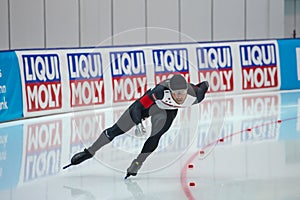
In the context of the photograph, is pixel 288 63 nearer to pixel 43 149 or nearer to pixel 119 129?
pixel 43 149

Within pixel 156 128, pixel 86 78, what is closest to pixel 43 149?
pixel 156 128

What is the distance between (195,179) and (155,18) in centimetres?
1165

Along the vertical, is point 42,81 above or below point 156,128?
above

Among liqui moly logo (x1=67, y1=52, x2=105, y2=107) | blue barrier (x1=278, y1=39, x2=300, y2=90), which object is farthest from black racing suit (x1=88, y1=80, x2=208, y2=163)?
blue barrier (x1=278, y1=39, x2=300, y2=90)

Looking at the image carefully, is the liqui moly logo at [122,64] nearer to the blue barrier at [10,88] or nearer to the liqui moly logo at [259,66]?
the blue barrier at [10,88]

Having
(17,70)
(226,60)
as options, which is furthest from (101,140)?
(226,60)

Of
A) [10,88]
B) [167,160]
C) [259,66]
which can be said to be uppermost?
[259,66]

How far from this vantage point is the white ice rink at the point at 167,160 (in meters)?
8.16

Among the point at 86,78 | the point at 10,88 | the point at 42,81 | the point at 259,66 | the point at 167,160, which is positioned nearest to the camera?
the point at 167,160

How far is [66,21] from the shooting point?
18344 millimetres

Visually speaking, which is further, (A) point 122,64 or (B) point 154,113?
(A) point 122,64

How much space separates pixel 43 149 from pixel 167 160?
2.07 m

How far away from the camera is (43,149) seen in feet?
36.0

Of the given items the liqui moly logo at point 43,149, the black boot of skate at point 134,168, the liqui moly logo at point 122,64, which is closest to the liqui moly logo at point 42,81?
the liqui moly logo at point 43,149
